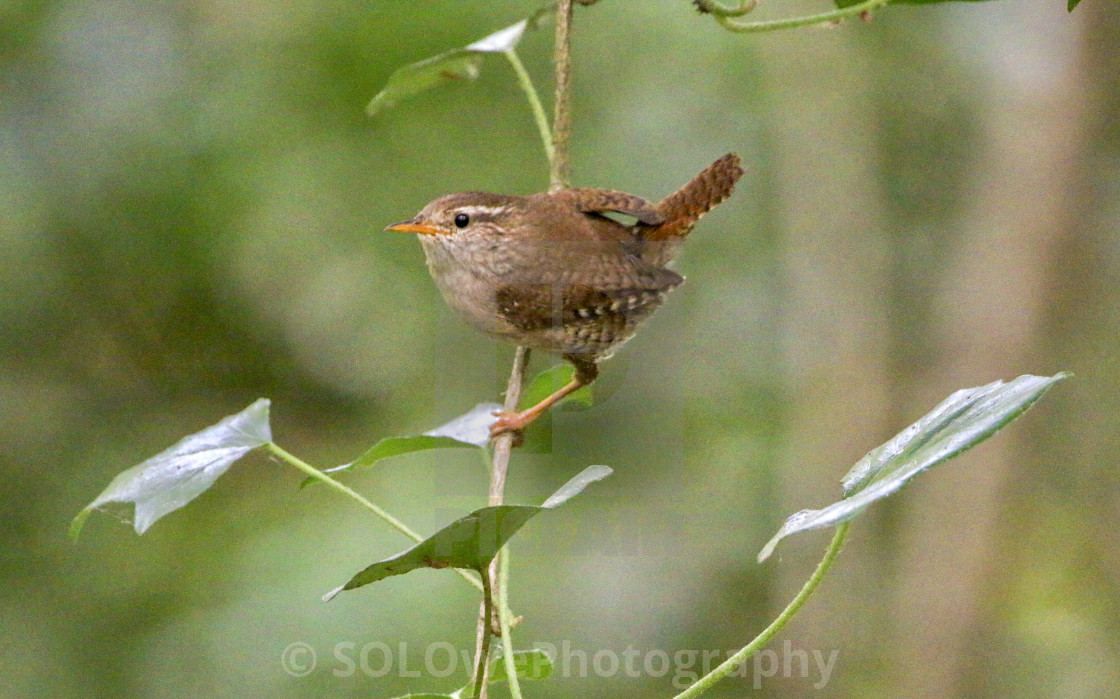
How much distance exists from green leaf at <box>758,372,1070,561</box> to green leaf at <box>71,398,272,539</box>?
3.22 feet

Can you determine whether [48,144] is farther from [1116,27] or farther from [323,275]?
[1116,27]

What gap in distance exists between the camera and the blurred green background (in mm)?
4219

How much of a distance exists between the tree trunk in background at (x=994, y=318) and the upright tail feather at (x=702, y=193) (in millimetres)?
2681

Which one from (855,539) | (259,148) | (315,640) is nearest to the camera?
(315,640)

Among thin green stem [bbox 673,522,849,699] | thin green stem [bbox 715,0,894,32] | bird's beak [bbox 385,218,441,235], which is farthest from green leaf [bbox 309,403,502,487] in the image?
thin green stem [bbox 715,0,894,32]

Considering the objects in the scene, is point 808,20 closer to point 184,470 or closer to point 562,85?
point 562,85

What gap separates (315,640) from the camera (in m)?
3.87

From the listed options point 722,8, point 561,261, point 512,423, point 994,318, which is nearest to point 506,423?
point 512,423

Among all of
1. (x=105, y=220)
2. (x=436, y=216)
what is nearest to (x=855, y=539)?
(x=436, y=216)

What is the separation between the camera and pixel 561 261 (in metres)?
2.85

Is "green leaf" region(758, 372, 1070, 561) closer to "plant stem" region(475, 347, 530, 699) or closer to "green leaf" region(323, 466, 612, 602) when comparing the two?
"green leaf" region(323, 466, 612, 602)

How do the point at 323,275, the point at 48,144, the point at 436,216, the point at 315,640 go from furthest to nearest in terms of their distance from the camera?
the point at 323,275 → the point at 48,144 → the point at 315,640 → the point at 436,216

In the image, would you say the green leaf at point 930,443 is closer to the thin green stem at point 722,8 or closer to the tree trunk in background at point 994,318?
the thin green stem at point 722,8

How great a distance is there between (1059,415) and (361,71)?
397 cm
